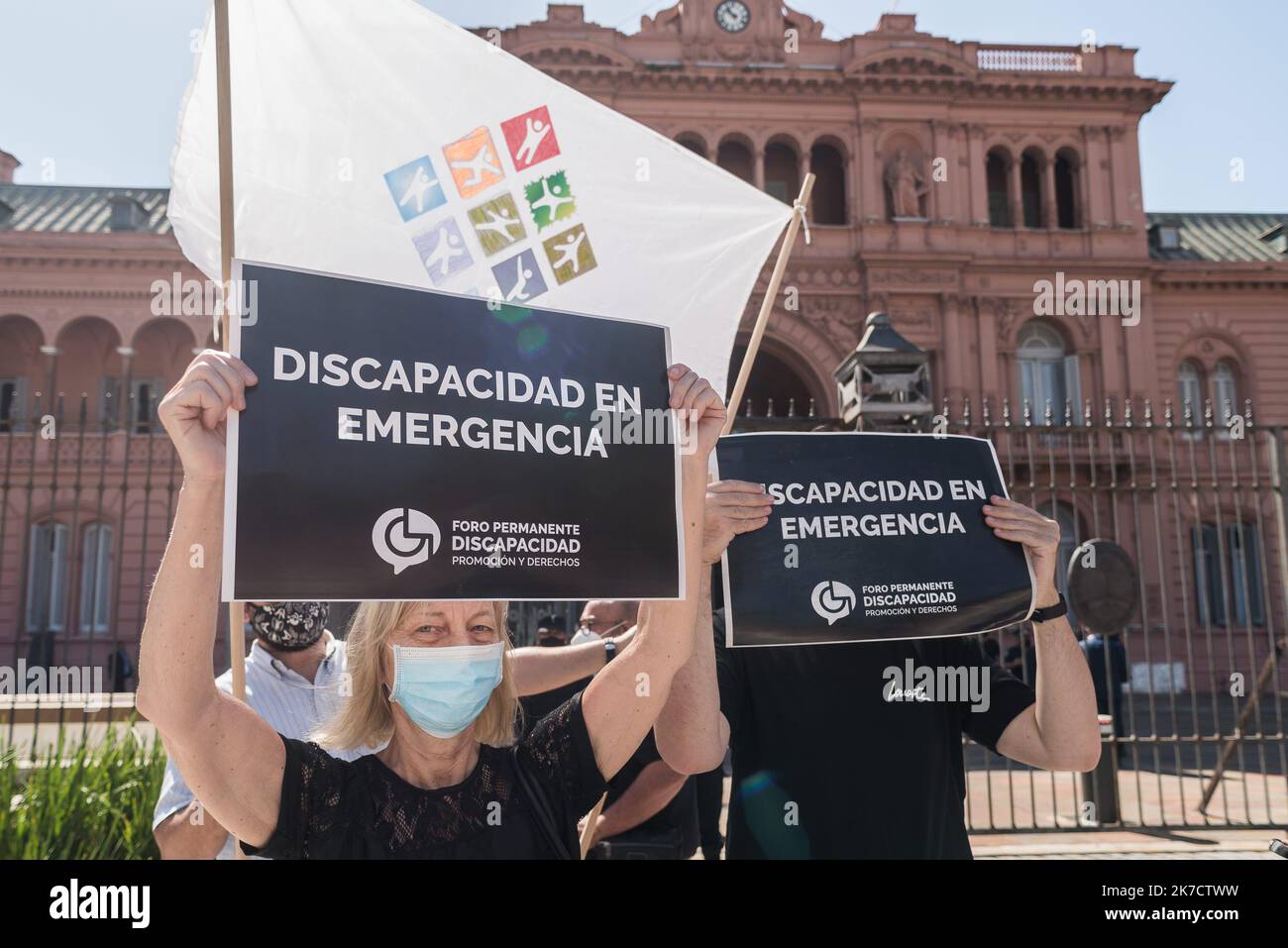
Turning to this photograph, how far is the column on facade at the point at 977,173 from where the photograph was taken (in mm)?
23031

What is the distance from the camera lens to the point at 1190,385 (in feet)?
79.5

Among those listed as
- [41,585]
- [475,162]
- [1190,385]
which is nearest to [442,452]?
[475,162]

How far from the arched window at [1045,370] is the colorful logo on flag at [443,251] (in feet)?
70.7

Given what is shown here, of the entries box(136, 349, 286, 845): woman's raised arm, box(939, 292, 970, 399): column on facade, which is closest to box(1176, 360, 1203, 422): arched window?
box(939, 292, 970, 399): column on facade

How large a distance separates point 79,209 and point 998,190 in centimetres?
2412

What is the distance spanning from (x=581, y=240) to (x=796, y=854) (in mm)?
2134

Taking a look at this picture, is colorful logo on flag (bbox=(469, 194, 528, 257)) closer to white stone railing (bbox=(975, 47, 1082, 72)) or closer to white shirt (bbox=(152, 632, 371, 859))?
white shirt (bbox=(152, 632, 371, 859))

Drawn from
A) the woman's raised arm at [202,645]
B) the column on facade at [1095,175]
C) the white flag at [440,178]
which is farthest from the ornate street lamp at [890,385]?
the column on facade at [1095,175]

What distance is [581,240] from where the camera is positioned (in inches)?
136

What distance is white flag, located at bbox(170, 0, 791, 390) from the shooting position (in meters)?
3.07

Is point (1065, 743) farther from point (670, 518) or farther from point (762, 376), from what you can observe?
point (762, 376)

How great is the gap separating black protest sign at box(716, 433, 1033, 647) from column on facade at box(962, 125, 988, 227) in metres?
22.0

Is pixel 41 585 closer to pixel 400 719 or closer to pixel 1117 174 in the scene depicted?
pixel 400 719

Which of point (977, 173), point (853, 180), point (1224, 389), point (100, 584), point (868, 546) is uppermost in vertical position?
point (977, 173)
